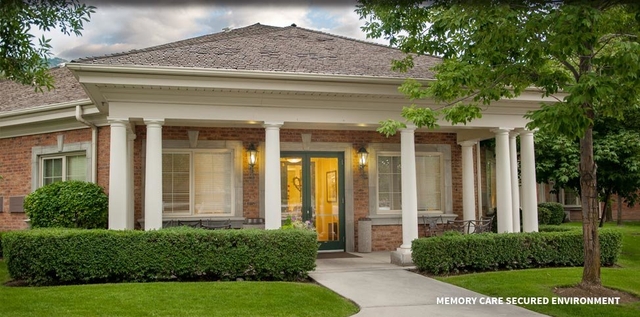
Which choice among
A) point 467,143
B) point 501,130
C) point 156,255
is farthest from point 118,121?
point 467,143

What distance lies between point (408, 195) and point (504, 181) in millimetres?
2473

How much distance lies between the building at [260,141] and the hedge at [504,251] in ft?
3.97

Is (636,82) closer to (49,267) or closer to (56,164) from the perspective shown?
(49,267)

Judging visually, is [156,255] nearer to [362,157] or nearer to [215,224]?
[215,224]

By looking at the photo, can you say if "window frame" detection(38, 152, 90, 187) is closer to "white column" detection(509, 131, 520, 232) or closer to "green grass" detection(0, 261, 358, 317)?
"green grass" detection(0, 261, 358, 317)

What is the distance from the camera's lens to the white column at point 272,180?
1101 centimetres

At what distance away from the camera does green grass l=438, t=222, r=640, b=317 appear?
7.52 metres

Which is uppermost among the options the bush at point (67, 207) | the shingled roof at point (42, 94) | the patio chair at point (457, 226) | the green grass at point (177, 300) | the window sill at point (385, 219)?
the shingled roof at point (42, 94)

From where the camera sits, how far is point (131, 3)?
106 cm

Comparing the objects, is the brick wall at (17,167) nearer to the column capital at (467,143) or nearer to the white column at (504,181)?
the column capital at (467,143)

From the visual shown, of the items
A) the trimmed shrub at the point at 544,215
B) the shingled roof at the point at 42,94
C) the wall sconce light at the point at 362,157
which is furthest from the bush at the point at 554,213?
the shingled roof at the point at 42,94

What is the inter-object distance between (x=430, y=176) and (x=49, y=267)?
947 centimetres

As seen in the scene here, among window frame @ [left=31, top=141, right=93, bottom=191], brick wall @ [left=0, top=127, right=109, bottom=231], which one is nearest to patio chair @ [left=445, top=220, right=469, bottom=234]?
window frame @ [left=31, top=141, right=93, bottom=191]

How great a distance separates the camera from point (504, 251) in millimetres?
10781
